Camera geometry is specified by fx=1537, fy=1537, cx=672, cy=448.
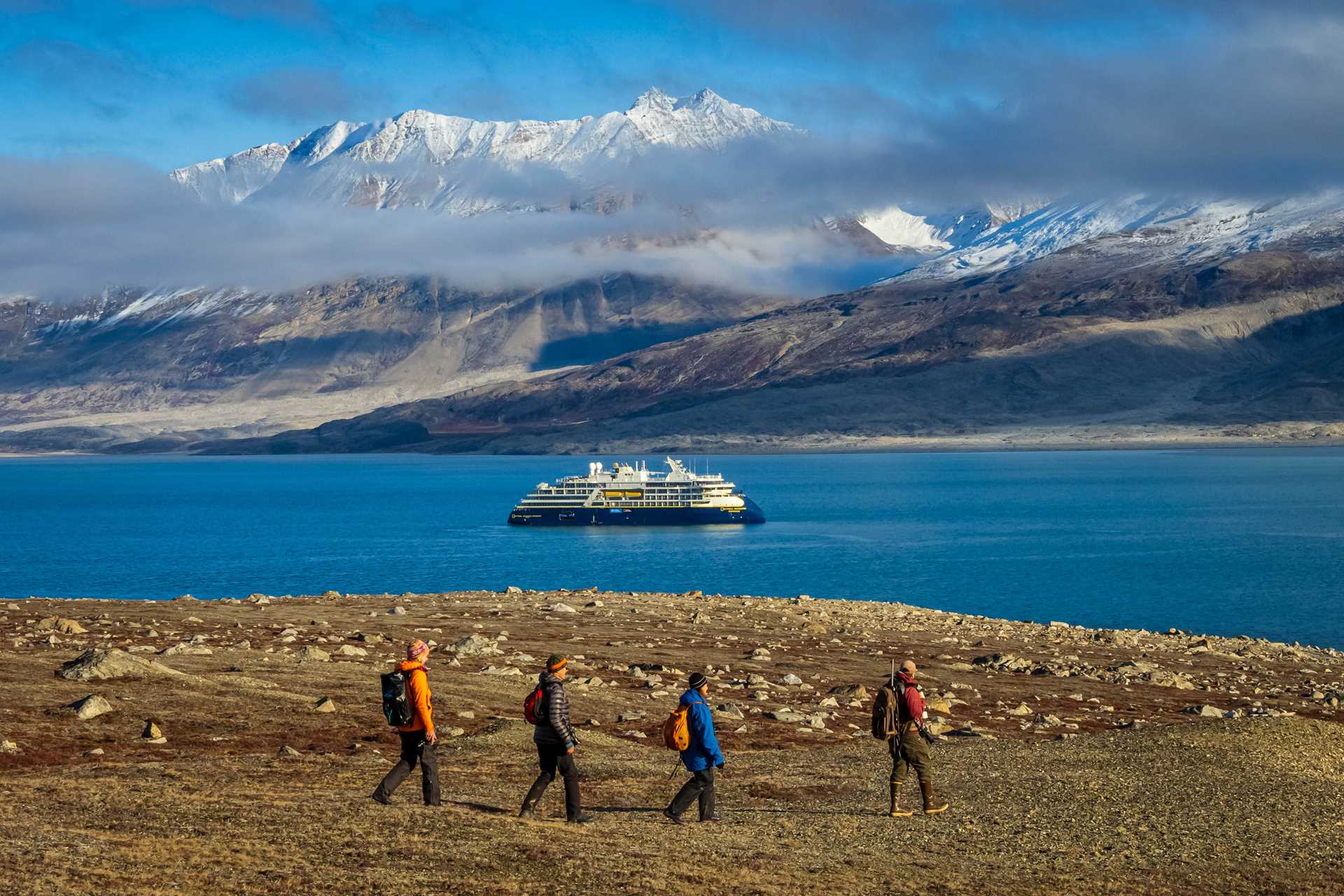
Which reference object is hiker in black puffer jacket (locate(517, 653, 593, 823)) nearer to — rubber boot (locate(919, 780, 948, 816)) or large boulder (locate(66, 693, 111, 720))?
rubber boot (locate(919, 780, 948, 816))

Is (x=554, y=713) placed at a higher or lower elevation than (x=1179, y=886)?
higher

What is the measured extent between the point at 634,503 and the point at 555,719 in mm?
108059

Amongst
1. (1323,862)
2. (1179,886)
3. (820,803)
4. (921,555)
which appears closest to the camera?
(1179,886)

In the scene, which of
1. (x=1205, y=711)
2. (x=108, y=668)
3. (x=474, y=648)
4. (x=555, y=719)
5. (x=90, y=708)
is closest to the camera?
(x=555, y=719)

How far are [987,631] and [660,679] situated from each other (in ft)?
53.5

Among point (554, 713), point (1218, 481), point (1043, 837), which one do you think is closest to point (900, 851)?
point (1043, 837)

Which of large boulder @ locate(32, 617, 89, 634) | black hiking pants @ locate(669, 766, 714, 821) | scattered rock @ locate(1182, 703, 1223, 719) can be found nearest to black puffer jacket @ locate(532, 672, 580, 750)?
black hiking pants @ locate(669, 766, 714, 821)

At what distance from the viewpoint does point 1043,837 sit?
16219 millimetres

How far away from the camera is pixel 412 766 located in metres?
16.6

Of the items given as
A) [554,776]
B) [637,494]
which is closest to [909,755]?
[554,776]

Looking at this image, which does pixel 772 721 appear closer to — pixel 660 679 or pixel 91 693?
pixel 660 679

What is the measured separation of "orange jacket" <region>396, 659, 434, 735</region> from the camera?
53.3ft

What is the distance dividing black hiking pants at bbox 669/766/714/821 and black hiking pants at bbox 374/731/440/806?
8.43ft

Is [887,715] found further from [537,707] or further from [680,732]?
[537,707]
